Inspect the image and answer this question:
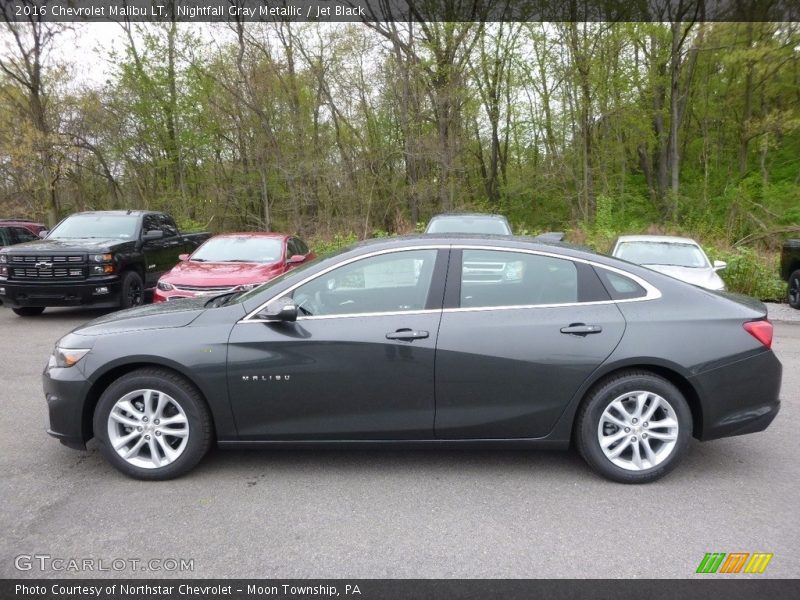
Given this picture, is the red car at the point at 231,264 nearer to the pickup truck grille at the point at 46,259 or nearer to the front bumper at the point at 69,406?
the pickup truck grille at the point at 46,259

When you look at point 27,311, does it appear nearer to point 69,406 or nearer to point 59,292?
point 59,292

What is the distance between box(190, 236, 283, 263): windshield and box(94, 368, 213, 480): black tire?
5454mm

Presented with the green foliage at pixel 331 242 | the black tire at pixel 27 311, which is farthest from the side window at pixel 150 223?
the green foliage at pixel 331 242

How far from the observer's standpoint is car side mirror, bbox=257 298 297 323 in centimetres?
346

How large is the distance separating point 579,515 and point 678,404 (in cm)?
98

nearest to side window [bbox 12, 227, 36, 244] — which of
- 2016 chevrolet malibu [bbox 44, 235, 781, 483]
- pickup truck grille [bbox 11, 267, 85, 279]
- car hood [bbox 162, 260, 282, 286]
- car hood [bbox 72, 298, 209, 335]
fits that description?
pickup truck grille [bbox 11, 267, 85, 279]

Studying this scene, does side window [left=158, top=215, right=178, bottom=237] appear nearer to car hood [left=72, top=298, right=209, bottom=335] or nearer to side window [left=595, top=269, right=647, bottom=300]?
car hood [left=72, top=298, right=209, bottom=335]

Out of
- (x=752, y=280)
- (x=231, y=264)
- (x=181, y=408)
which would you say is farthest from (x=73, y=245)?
(x=752, y=280)

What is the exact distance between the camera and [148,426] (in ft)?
11.7

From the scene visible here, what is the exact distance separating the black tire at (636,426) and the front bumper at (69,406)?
317 centimetres

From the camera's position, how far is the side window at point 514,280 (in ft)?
11.9

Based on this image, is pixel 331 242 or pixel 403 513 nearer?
pixel 403 513

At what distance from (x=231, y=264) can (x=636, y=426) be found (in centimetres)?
660

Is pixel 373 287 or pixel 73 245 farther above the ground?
pixel 73 245
